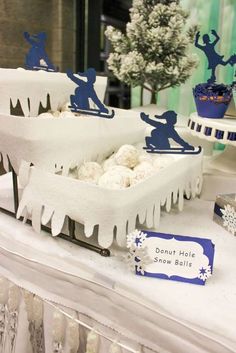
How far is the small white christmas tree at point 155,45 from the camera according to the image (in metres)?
Answer: 1.27

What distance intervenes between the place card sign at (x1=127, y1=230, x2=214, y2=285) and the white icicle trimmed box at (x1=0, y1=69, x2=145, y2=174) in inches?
9.9

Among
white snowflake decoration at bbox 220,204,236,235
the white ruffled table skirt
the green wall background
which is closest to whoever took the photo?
the white ruffled table skirt

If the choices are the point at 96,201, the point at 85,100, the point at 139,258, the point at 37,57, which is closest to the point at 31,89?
the point at 85,100

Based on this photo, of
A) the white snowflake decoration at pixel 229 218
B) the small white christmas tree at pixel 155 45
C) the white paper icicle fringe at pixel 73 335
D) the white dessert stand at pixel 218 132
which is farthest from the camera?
the small white christmas tree at pixel 155 45

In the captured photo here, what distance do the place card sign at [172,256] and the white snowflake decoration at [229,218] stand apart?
22 centimetres

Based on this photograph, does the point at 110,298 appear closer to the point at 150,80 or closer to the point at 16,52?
the point at 150,80

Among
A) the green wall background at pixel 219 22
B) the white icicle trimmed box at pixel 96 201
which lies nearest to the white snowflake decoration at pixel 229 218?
the white icicle trimmed box at pixel 96 201

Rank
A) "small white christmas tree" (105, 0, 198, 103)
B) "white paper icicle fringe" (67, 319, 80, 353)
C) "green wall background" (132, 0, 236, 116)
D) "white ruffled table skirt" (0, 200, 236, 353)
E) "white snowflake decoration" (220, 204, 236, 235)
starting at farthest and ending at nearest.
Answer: "green wall background" (132, 0, 236, 116) → "small white christmas tree" (105, 0, 198, 103) → "white snowflake decoration" (220, 204, 236, 235) → "white paper icicle fringe" (67, 319, 80, 353) → "white ruffled table skirt" (0, 200, 236, 353)

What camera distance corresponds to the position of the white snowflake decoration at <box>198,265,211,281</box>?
0.62 m

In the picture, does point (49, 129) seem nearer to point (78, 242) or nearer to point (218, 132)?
point (78, 242)

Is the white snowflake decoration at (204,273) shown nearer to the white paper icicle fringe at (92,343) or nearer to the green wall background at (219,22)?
the white paper icicle fringe at (92,343)

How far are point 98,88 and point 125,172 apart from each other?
0.36 m

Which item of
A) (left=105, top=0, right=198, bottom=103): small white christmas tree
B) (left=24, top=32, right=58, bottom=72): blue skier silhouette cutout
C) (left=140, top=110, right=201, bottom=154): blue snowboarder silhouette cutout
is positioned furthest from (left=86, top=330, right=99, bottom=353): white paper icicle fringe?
(left=105, top=0, right=198, bottom=103): small white christmas tree

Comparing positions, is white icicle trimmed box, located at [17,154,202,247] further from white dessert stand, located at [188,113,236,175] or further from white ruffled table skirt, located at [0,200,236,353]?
white dessert stand, located at [188,113,236,175]
